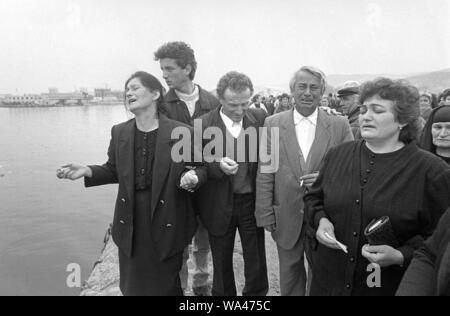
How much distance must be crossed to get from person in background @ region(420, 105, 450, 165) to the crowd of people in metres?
0.01

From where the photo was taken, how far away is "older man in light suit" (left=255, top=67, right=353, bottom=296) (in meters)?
2.77

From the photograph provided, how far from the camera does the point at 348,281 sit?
2068 millimetres

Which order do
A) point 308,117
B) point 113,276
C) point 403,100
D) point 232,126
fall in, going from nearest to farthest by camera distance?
Result: point 403,100
point 308,117
point 232,126
point 113,276

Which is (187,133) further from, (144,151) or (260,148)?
(260,148)

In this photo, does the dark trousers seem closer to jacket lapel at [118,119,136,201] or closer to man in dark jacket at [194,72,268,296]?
man in dark jacket at [194,72,268,296]

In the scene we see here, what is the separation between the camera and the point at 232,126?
3.00 meters

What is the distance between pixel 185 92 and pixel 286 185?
60.3 inches

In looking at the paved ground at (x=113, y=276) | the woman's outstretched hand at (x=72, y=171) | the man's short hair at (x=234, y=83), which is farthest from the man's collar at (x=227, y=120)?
the paved ground at (x=113, y=276)

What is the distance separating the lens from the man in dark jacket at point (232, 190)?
2.92 metres

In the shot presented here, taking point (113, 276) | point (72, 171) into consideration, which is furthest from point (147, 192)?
point (113, 276)

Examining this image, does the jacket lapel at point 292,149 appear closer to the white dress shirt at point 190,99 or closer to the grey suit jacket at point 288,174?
the grey suit jacket at point 288,174

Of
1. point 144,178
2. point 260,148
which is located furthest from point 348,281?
point 144,178

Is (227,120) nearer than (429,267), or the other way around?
(429,267)

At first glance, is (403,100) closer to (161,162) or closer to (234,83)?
(234,83)
